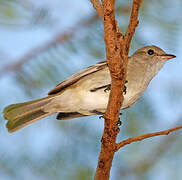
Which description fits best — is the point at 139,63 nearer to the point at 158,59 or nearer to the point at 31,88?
the point at 158,59

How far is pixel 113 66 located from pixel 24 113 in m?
1.55

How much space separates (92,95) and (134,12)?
1.67 m

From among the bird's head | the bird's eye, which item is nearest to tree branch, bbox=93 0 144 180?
the bird's head

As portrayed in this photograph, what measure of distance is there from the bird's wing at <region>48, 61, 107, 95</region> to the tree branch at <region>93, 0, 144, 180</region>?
96 cm

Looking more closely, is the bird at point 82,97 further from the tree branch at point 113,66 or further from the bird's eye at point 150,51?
the tree branch at point 113,66

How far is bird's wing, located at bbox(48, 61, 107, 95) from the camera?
3.31m

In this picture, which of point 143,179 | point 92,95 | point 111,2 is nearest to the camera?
point 111,2

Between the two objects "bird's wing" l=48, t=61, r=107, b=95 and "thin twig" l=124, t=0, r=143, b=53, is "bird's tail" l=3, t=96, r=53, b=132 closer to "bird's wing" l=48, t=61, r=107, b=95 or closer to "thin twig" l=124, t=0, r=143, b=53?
"bird's wing" l=48, t=61, r=107, b=95

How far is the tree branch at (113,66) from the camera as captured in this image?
196 cm

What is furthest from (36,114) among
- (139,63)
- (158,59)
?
(158,59)

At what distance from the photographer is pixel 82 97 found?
11.6ft

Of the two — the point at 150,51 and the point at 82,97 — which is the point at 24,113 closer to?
the point at 82,97

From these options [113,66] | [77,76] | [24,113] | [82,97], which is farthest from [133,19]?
[24,113]

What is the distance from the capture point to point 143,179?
3.03 metres
